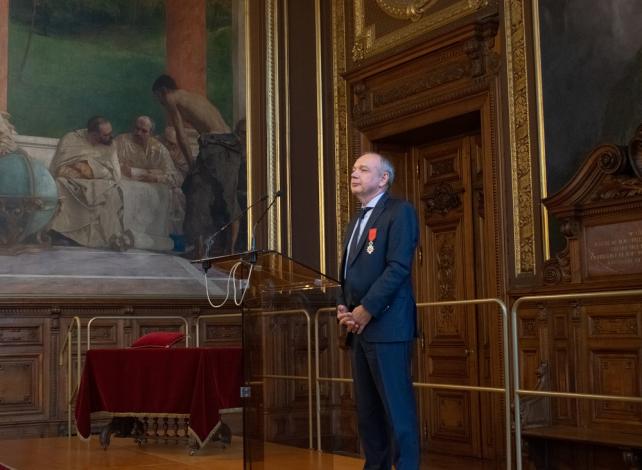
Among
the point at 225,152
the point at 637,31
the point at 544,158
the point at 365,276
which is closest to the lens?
the point at 365,276

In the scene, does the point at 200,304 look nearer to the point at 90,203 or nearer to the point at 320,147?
the point at 90,203

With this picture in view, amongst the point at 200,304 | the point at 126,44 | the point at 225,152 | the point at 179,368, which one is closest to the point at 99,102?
the point at 126,44

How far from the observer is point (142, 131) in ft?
27.0

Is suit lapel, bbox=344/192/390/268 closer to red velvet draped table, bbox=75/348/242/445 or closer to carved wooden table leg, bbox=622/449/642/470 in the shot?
red velvet draped table, bbox=75/348/242/445

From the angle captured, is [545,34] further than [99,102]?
No

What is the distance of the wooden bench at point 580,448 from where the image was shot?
211 inches

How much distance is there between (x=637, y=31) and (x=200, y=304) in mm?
4410

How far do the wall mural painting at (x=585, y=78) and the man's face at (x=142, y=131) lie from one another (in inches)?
141

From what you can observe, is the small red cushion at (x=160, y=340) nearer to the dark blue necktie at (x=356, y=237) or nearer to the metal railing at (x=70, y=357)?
the metal railing at (x=70, y=357)

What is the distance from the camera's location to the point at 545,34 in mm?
6480

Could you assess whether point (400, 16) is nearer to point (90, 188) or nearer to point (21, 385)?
point (90, 188)

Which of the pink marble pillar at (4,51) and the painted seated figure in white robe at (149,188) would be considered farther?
the painted seated figure in white robe at (149,188)

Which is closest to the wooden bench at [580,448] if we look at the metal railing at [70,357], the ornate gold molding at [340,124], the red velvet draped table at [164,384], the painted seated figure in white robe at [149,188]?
the red velvet draped table at [164,384]

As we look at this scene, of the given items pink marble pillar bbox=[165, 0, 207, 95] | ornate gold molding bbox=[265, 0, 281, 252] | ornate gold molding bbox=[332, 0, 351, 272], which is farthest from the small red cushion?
pink marble pillar bbox=[165, 0, 207, 95]
